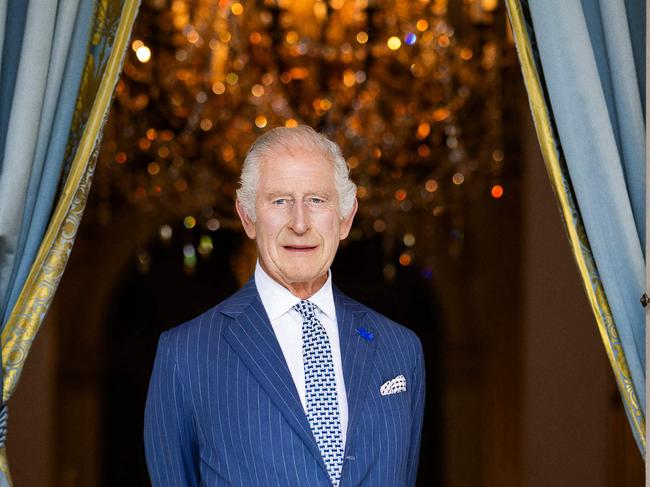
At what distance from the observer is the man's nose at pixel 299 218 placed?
2.17 meters

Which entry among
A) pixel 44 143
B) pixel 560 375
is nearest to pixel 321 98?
pixel 560 375

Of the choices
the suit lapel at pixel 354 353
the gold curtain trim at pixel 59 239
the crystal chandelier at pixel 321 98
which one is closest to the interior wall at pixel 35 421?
A: the crystal chandelier at pixel 321 98

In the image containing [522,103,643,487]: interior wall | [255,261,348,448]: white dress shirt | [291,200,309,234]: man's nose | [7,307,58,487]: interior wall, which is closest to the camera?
[291,200,309,234]: man's nose

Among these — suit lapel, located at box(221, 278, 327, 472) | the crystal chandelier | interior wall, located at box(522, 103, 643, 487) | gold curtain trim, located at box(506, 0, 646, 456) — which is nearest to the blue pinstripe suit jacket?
suit lapel, located at box(221, 278, 327, 472)

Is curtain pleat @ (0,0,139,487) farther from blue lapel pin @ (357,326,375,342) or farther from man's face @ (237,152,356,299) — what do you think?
blue lapel pin @ (357,326,375,342)

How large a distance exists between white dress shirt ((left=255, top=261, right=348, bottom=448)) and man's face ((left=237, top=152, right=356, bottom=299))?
0.20 ft

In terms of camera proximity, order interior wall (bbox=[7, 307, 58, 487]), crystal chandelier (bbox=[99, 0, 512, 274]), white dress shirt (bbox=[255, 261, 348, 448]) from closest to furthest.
→ white dress shirt (bbox=[255, 261, 348, 448])
crystal chandelier (bbox=[99, 0, 512, 274])
interior wall (bbox=[7, 307, 58, 487])

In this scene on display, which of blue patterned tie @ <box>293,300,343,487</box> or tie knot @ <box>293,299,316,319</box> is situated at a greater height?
tie knot @ <box>293,299,316,319</box>

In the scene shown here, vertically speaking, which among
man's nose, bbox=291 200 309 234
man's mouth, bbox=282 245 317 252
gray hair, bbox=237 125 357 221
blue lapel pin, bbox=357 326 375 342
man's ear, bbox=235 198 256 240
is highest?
gray hair, bbox=237 125 357 221

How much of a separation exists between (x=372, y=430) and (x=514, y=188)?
531 cm

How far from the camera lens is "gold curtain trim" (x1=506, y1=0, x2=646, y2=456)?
7.54 ft

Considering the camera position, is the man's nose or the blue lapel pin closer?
the man's nose

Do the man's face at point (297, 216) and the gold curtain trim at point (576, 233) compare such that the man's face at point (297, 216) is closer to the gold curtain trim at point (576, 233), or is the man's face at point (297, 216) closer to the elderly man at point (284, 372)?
the elderly man at point (284, 372)

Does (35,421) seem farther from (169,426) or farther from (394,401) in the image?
(394,401)
